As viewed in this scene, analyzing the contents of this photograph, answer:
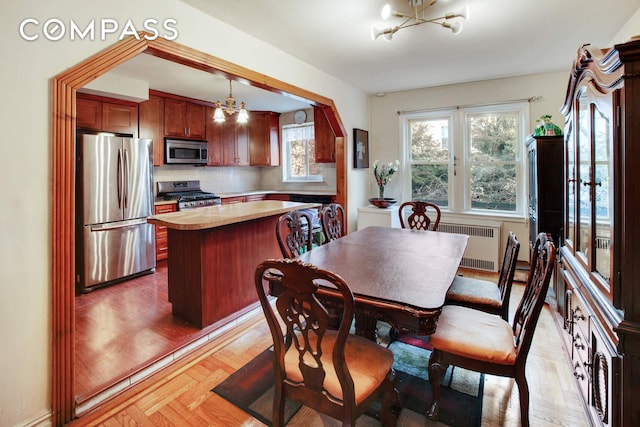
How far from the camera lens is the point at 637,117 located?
1.16 metres

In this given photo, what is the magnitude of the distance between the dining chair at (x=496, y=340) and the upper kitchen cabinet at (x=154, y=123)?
4.37 m

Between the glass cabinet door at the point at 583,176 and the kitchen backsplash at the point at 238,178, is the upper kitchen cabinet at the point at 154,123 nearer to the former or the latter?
the kitchen backsplash at the point at 238,178

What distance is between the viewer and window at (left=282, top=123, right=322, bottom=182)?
5.91m

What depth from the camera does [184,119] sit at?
5008 millimetres

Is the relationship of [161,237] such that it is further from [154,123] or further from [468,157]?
[468,157]

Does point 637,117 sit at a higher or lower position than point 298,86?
lower

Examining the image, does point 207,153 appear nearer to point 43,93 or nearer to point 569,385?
point 43,93

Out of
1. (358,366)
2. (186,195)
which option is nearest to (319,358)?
(358,366)

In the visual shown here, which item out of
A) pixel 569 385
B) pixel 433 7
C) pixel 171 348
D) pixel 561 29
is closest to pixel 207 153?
pixel 171 348

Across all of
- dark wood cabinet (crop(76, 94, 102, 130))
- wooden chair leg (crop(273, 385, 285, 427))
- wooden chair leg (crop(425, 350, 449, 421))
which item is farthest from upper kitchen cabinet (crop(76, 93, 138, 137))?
wooden chair leg (crop(425, 350, 449, 421))

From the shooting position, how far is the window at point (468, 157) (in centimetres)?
435

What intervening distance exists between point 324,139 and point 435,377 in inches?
152

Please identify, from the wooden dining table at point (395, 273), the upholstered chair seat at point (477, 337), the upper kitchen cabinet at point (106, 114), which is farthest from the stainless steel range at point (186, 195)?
the upholstered chair seat at point (477, 337)

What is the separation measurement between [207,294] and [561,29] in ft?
12.3
